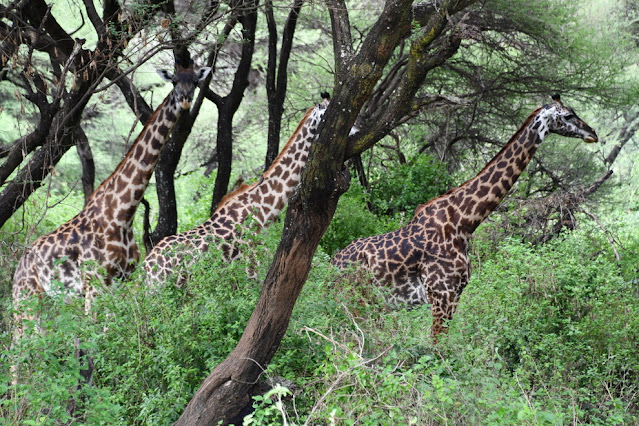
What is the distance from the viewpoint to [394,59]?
14180 mm

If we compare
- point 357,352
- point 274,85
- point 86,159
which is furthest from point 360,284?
point 274,85

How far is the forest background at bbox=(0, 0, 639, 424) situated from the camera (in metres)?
4.99

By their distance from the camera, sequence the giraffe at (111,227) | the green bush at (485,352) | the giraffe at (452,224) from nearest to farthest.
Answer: the green bush at (485,352) < the giraffe at (111,227) < the giraffe at (452,224)

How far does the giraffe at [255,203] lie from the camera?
744 centimetres

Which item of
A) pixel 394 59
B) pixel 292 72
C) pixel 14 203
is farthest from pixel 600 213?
pixel 14 203

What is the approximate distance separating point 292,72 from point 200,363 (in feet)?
35.4

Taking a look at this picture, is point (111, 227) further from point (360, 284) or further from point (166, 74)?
point (360, 284)

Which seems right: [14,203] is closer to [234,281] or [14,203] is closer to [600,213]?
[234,281]

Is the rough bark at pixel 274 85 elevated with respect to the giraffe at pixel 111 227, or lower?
elevated

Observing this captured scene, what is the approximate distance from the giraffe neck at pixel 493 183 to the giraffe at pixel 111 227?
2956mm

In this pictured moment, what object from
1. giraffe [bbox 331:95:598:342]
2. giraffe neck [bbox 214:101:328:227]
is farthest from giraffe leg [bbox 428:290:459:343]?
giraffe neck [bbox 214:101:328:227]

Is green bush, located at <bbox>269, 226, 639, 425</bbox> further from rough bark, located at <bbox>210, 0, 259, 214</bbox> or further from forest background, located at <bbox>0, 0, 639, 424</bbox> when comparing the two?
rough bark, located at <bbox>210, 0, 259, 214</bbox>

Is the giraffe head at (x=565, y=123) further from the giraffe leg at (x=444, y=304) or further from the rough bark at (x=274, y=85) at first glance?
the rough bark at (x=274, y=85)

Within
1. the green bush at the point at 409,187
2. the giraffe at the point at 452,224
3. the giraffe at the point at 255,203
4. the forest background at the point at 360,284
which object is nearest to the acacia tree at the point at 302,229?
the forest background at the point at 360,284
